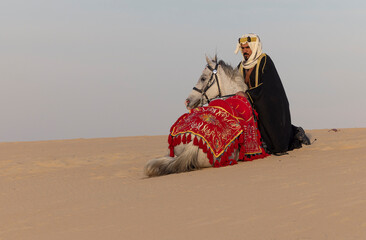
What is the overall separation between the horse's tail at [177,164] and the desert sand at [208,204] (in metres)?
0.30

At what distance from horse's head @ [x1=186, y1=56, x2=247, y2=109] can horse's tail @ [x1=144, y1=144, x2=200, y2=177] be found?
41.4 inches

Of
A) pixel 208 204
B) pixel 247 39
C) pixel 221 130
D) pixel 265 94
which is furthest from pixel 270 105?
pixel 208 204

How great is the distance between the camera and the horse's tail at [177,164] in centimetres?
729

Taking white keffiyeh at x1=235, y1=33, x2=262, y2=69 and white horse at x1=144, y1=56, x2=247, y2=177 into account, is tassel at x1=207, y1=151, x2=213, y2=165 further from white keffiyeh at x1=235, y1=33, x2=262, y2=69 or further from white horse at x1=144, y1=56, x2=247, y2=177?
white keffiyeh at x1=235, y1=33, x2=262, y2=69

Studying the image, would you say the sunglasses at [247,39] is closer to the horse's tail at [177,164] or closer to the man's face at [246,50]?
the man's face at [246,50]

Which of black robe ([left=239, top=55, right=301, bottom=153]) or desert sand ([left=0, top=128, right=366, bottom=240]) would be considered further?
black robe ([left=239, top=55, right=301, bottom=153])

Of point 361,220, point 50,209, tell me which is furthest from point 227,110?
point 361,220

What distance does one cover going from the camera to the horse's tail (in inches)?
287

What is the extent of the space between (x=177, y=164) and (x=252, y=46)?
283cm

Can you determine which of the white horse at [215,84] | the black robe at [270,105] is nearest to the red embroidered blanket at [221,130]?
the white horse at [215,84]

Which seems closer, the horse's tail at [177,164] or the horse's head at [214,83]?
the horse's tail at [177,164]

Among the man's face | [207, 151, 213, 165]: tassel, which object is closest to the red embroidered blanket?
[207, 151, 213, 165]: tassel

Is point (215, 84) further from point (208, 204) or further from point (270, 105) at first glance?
point (208, 204)

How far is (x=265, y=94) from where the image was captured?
845 cm
